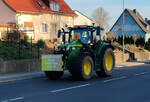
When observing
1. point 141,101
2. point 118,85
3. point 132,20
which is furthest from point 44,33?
point 132,20

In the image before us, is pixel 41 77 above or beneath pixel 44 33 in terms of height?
beneath

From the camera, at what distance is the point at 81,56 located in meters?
15.0

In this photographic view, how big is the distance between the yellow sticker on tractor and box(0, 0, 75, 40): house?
18.0 meters

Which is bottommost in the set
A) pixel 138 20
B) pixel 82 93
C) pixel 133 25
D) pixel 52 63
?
pixel 82 93

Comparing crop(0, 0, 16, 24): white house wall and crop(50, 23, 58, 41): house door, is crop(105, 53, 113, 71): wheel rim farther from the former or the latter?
crop(50, 23, 58, 41): house door

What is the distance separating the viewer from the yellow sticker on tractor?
14.8 m

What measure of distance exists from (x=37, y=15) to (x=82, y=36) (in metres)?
20.9

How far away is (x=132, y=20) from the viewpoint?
222 ft

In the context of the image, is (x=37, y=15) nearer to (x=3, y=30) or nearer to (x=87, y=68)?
(x=3, y=30)

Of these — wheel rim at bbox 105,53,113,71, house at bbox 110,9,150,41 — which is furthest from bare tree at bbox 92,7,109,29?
wheel rim at bbox 105,53,113,71

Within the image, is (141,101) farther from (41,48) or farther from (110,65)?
(41,48)

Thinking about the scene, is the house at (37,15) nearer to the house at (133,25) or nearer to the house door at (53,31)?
the house door at (53,31)

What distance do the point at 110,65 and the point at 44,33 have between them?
20.8 metres

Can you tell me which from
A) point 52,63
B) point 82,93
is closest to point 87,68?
point 52,63
